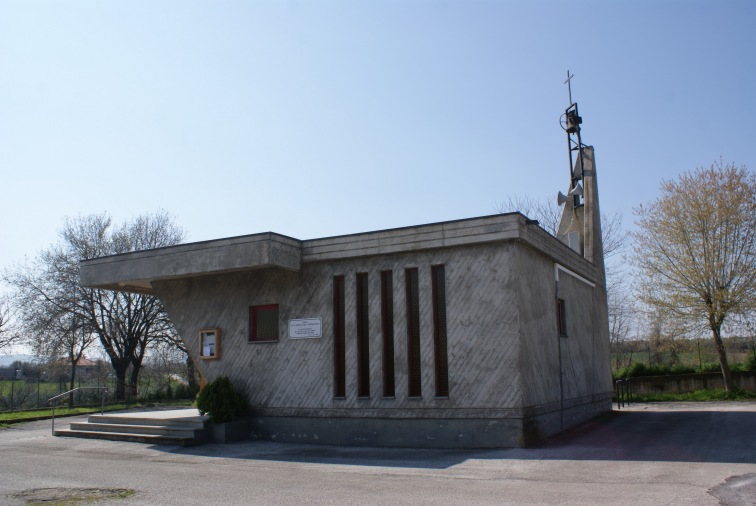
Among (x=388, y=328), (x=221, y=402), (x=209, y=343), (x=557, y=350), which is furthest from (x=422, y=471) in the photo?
(x=209, y=343)

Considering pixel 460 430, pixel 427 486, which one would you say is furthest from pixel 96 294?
pixel 427 486

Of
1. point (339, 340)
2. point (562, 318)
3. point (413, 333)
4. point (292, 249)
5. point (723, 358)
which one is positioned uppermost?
point (292, 249)

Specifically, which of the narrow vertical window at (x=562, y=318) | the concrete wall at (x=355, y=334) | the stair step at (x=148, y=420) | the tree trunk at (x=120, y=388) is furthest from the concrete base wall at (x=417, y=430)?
the tree trunk at (x=120, y=388)

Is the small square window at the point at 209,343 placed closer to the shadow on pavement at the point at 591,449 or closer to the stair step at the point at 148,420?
the stair step at the point at 148,420

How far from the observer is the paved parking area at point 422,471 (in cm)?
793

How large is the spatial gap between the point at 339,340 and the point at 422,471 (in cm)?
482

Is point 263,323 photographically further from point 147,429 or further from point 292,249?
point 147,429

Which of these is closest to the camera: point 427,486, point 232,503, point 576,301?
point 232,503

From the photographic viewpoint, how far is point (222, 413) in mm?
14391

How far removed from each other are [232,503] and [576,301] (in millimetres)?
12005

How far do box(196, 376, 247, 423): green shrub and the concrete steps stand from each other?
33cm

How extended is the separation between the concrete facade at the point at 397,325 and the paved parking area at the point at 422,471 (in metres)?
0.72

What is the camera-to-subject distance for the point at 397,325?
1343 centimetres

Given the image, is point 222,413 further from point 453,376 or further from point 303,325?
point 453,376
